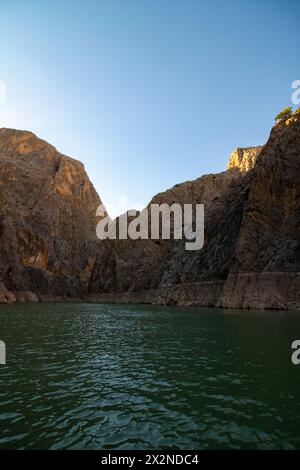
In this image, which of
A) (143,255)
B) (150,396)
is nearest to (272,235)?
(150,396)

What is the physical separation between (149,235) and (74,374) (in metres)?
112

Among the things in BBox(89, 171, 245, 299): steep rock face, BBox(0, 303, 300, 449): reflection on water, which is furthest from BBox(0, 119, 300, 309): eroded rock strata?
BBox(0, 303, 300, 449): reflection on water

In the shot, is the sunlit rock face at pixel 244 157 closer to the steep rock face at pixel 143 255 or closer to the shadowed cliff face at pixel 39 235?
the steep rock face at pixel 143 255

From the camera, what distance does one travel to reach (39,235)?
156 metres

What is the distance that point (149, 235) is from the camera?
4983 inches

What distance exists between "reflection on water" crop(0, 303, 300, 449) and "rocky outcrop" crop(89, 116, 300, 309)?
3635 cm

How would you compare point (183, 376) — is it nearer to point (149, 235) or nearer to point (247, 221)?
point (247, 221)

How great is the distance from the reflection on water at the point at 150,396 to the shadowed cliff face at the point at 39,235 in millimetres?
112831

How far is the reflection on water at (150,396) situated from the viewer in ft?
27.3

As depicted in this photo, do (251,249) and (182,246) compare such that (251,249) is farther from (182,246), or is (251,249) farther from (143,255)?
(143,255)

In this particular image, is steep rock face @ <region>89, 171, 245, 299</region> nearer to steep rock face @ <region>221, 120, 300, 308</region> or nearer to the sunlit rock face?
the sunlit rock face

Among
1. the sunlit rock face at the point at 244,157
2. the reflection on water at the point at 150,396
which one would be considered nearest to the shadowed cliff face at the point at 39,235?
the sunlit rock face at the point at 244,157

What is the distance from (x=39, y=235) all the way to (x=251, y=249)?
11357 centimetres

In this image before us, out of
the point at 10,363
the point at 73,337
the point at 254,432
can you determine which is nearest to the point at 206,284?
the point at 73,337
